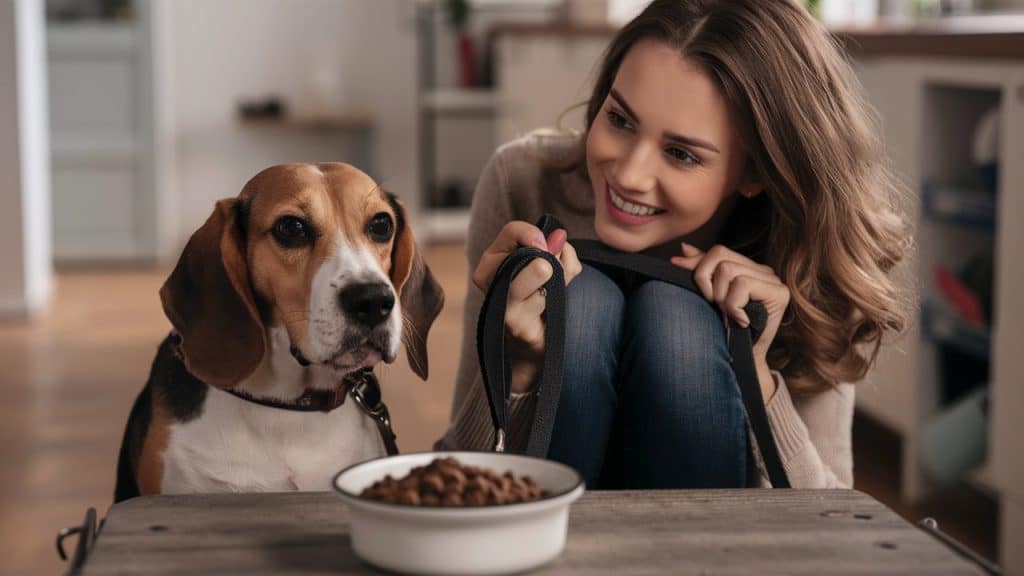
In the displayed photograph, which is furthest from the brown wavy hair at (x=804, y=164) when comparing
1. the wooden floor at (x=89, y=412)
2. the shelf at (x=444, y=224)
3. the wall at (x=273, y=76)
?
the shelf at (x=444, y=224)

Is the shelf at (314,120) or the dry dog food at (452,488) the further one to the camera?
the shelf at (314,120)

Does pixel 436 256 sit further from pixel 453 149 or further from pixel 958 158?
pixel 958 158

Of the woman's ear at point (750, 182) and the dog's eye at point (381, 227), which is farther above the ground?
the woman's ear at point (750, 182)

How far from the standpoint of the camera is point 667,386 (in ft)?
4.74

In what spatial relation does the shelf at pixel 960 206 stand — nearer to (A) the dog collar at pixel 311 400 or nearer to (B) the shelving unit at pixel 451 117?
(A) the dog collar at pixel 311 400

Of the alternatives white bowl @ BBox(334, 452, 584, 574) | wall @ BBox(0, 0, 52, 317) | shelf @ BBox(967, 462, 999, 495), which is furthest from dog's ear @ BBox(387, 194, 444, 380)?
wall @ BBox(0, 0, 52, 317)

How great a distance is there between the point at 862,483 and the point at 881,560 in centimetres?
201

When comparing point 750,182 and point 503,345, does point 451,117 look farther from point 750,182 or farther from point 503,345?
point 503,345

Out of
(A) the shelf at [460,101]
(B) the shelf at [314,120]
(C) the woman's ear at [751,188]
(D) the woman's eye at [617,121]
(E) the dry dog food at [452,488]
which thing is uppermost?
(A) the shelf at [460,101]

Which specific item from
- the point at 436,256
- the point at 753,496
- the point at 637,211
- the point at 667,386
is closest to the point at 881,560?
the point at 753,496

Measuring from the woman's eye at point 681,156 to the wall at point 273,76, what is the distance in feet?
14.9

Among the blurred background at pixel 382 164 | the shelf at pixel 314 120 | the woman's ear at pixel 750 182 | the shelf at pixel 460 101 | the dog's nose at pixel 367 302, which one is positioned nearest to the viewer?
the dog's nose at pixel 367 302

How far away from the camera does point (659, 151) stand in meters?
1.49

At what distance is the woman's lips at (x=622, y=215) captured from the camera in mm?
1521
